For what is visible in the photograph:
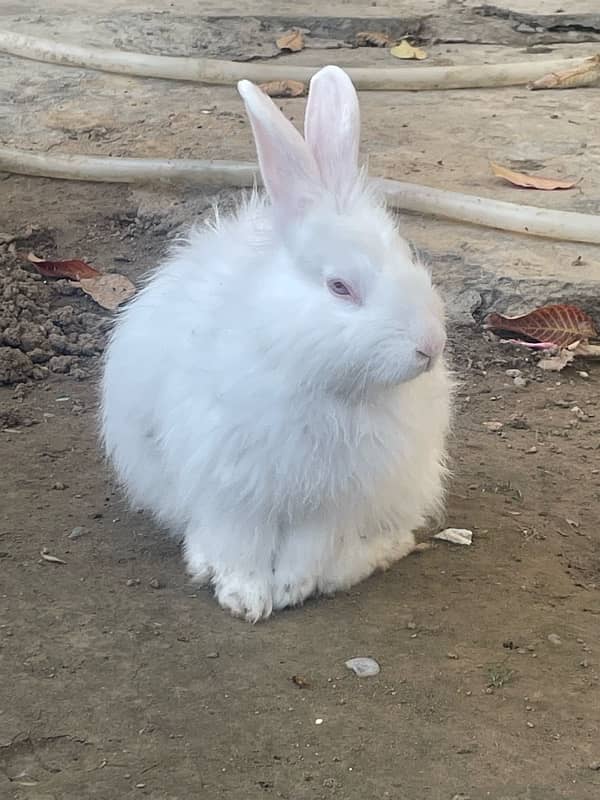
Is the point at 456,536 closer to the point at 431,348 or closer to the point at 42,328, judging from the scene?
the point at 431,348

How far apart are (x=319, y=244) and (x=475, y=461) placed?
4.65ft

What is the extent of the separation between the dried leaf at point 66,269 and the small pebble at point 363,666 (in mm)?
2631

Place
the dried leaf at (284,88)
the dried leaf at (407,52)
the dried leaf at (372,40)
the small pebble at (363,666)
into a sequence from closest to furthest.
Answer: the small pebble at (363,666) < the dried leaf at (284,88) < the dried leaf at (407,52) < the dried leaf at (372,40)

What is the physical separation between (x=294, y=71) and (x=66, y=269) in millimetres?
2342

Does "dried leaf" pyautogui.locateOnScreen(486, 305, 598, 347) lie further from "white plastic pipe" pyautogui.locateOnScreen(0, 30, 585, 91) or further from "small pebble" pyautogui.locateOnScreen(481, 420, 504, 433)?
"white plastic pipe" pyautogui.locateOnScreen(0, 30, 585, 91)

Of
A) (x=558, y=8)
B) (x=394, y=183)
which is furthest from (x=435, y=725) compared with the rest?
(x=558, y=8)

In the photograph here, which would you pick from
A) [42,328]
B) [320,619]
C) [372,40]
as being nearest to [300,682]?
[320,619]

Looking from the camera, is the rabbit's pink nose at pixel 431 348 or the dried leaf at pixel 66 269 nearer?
the rabbit's pink nose at pixel 431 348

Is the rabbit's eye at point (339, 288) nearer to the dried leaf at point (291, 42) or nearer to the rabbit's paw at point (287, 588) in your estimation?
the rabbit's paw at point (287, 588)

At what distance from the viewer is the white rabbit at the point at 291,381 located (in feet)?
8.60

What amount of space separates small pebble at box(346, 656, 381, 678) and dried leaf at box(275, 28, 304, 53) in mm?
5637

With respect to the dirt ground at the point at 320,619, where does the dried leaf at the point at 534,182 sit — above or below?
above

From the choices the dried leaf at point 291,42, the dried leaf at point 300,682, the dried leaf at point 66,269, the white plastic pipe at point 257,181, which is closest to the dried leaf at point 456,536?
the dried leaf at point 300,682

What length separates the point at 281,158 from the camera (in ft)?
8.79
